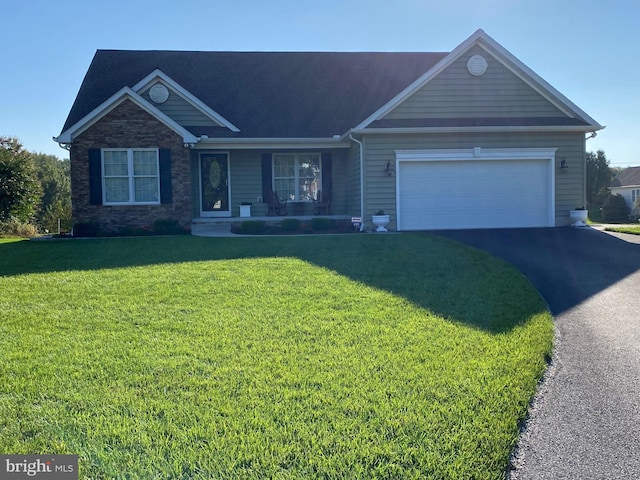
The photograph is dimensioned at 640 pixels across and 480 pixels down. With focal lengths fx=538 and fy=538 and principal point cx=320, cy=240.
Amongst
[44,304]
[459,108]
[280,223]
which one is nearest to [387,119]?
[459,108]

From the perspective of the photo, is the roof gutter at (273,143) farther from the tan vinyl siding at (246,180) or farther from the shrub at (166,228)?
the shrub at (166,228)

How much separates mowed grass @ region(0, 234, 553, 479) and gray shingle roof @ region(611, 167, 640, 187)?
43.0 meters

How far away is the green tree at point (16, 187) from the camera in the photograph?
65.9ft

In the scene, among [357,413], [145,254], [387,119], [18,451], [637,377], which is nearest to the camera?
[18,451]

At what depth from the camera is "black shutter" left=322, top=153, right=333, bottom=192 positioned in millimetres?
18078

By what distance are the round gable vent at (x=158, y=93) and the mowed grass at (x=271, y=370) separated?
9.70 meters

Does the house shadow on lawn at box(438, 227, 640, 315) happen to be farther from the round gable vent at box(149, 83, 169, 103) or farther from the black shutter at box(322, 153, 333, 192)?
Answer: the round gable vent at box(149, 83, 169, 103)

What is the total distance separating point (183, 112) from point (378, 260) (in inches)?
402

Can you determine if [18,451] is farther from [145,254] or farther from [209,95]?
[209,95]

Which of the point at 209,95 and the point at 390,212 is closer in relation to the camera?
the point at 390,212

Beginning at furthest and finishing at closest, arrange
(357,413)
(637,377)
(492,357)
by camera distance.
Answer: (492,357)
(637,377)
(357,413)

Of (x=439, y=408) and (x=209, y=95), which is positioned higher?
(x=209, y=95)

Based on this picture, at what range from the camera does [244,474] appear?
2910 mm

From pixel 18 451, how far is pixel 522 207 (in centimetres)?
1550
